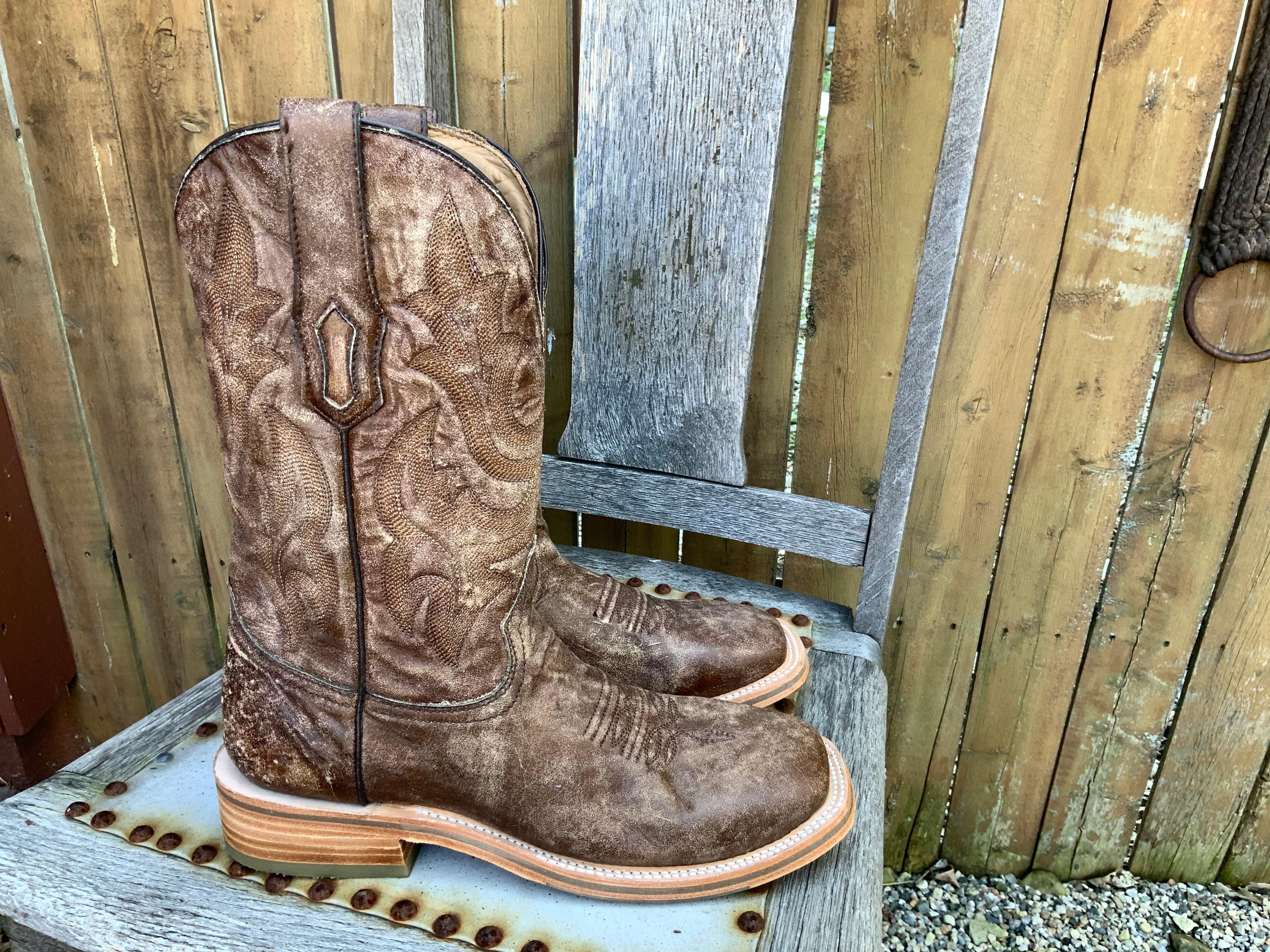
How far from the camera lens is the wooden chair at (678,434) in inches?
32.2

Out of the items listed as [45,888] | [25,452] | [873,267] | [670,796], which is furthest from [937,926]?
[25,452]

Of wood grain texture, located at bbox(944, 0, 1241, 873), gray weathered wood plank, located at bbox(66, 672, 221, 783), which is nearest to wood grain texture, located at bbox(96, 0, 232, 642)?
gray weathered wood plank, located at bbox(66, 672, 221, 783)

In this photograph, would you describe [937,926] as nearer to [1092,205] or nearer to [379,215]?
[1092,205]

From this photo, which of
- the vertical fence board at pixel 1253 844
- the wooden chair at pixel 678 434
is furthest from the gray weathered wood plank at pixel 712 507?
the vertical fence board at pixel 1253 844

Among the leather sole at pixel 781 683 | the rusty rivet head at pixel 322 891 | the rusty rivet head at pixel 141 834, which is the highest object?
the leather sole at pixel 781 683

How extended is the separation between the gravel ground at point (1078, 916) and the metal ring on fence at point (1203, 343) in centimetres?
121

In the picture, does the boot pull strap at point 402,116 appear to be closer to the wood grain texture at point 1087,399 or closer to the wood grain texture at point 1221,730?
the wood grain texture at point 1087,399

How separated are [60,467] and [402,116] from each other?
1.49m

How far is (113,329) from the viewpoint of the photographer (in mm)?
1629

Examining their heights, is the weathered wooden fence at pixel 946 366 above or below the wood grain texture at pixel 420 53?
below

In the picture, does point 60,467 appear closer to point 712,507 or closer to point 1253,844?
point 712,507

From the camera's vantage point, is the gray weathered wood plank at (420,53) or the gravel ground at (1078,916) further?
the gravel ground at (1078,916)

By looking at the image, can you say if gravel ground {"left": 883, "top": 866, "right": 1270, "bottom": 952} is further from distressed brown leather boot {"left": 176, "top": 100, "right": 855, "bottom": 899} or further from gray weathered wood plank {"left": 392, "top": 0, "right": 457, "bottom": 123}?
gray weathered wood plank {"left": 392, "top": 0, "right": 457, "bottom": 123}

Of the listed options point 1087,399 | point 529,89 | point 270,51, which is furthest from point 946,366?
point 270,51
